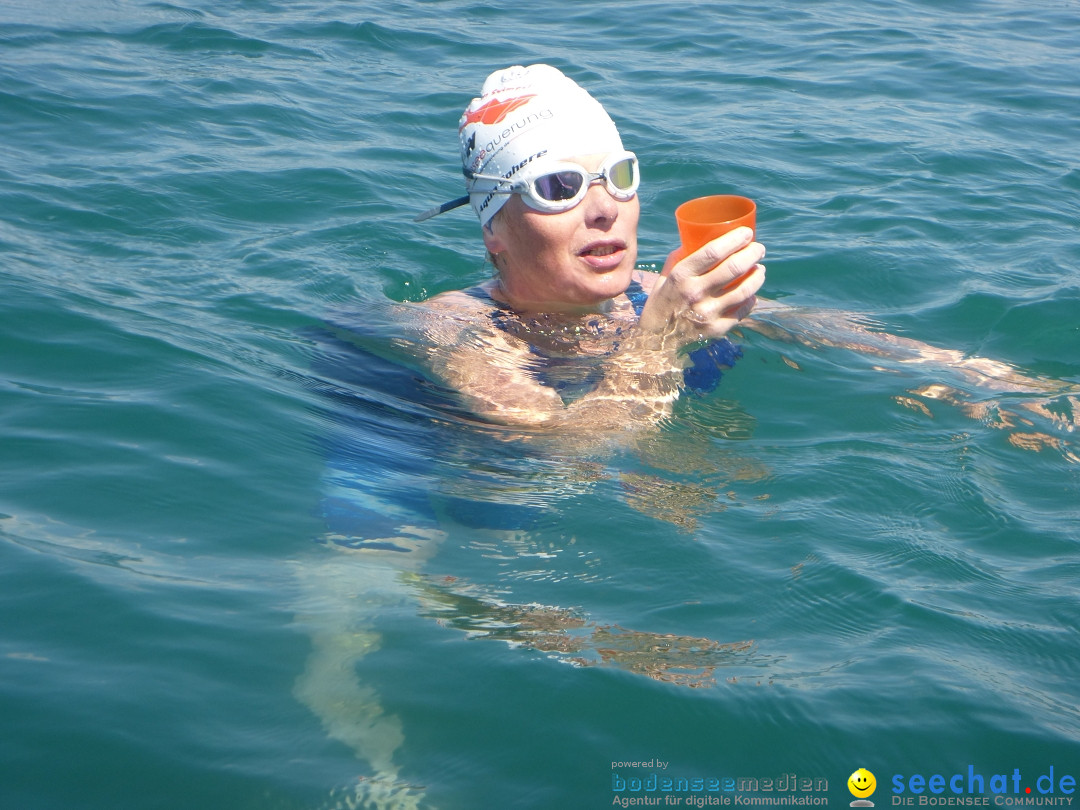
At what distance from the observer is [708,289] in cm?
373

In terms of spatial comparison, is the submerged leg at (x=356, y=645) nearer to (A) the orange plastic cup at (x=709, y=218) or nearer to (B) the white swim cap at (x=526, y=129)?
(A) the orange plastic cup at (x=709, y=218)

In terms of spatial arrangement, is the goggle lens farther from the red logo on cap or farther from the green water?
the green water

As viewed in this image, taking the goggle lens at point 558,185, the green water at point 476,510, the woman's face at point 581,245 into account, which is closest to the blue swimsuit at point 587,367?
the green water at point 476,510

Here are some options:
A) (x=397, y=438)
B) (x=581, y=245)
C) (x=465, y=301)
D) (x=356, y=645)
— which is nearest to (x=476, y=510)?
(x=397, y=438)

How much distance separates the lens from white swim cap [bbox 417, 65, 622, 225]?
4.53 m

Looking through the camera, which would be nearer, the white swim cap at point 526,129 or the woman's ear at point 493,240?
the white swim cap at point 526,129

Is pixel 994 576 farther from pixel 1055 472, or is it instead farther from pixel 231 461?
pixel 231 461

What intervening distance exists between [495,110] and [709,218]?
1352mm

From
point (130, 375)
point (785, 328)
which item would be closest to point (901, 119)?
point (785, 328)

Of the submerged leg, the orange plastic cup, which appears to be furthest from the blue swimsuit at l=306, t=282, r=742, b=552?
the orange plastic cup

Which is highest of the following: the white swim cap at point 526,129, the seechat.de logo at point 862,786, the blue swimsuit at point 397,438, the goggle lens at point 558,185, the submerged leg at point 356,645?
the white swim cap at point 526,129

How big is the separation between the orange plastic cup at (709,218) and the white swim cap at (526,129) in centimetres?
84

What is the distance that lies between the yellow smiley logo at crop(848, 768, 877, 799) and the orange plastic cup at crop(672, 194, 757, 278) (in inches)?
72.5

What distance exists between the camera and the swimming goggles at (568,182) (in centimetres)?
Answer: 436
